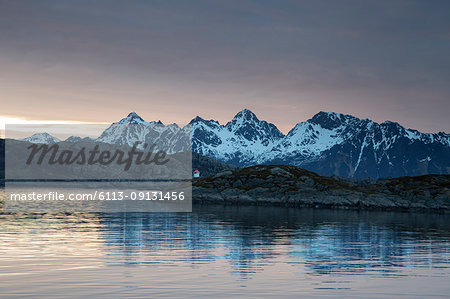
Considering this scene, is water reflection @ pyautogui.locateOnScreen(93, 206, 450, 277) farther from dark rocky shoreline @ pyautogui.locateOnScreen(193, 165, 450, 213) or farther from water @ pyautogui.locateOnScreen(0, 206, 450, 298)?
dark rocky shoreline @ pyautogui.locateOnScreen(193, 165, 450, 213)

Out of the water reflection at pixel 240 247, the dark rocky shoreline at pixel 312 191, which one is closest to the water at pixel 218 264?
the water reflection at pixel 240 247

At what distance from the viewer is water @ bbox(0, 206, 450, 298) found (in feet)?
84.5

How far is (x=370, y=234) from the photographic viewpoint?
60.3 metres

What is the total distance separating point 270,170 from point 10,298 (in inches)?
5757

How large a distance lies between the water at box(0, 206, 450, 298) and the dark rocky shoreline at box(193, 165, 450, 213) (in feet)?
228

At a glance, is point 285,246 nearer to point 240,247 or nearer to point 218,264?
point 240,247

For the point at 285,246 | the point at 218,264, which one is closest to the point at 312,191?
the point at 285,246

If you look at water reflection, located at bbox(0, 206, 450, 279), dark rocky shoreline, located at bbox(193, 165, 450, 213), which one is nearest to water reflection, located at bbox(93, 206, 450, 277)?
water reflection, located at bbox(0, 206, 450, 279)

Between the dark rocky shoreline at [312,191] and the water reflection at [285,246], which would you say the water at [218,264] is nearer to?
the water reflection at [285,246]

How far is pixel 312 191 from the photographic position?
5541 inches

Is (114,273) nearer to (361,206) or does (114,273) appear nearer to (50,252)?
(50,252)

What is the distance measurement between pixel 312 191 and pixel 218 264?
109702 mm

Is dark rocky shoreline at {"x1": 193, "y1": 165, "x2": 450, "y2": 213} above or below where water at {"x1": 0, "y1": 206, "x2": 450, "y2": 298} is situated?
above

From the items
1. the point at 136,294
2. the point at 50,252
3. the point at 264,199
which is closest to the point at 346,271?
Answer: the point at 136,294
